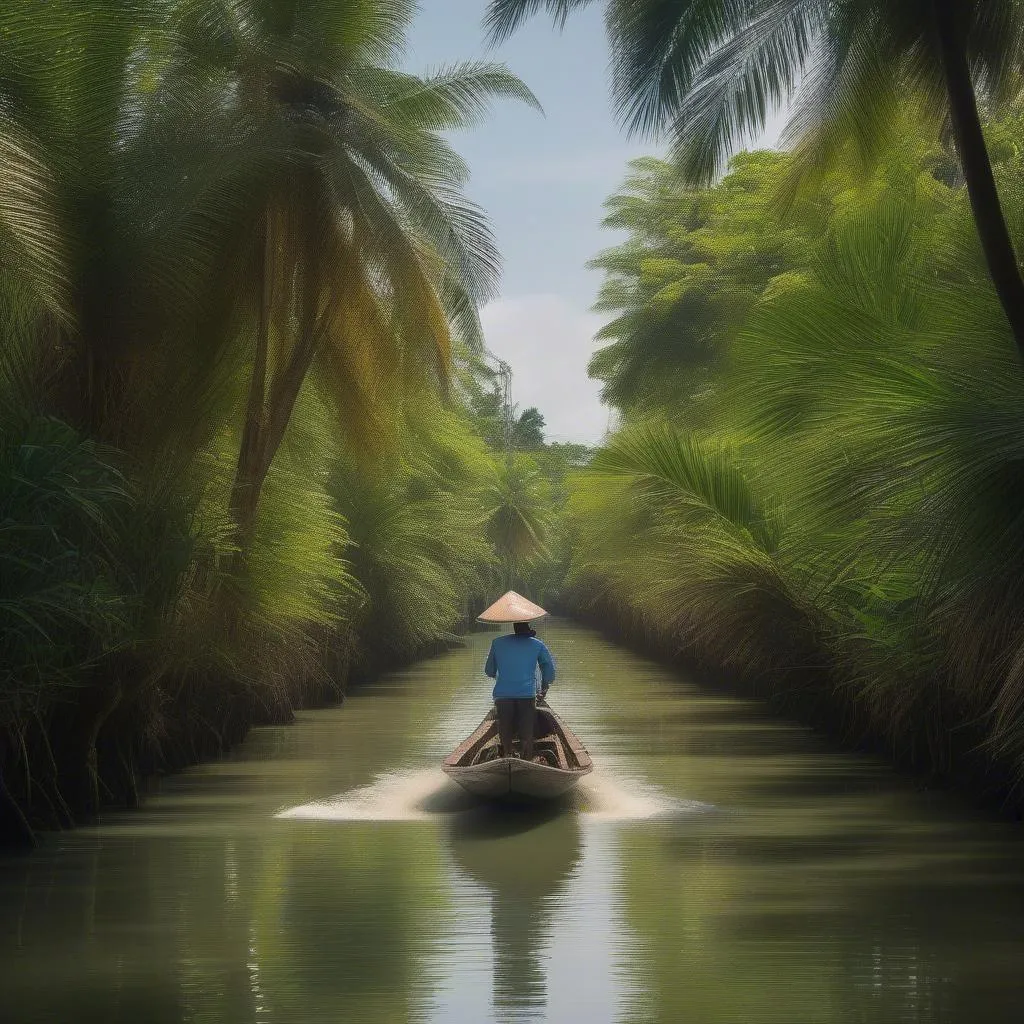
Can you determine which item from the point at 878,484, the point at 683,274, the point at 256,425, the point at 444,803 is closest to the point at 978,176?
the point at 878,484

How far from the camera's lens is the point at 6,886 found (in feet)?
36.6

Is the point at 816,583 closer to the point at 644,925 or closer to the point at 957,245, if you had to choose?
the point at 957,245

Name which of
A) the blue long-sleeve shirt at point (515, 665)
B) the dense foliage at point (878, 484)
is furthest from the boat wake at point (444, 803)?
the dense foliage at point (878, 484)

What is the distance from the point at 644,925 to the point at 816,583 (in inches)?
388

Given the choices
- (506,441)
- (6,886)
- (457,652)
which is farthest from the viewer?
(506,441)

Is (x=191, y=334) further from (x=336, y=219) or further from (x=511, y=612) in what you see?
(x=511, y=612)

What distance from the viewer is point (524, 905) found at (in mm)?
10438

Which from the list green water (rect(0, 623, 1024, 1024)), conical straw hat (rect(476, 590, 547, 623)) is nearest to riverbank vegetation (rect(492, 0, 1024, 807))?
green water (rect(0, 623, 1024, 1024))

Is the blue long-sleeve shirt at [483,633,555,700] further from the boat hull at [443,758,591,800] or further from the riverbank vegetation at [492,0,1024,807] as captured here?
the riverbank vegetation at [492,0,1024,807]

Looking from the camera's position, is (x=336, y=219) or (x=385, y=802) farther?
(x=336, y=219)

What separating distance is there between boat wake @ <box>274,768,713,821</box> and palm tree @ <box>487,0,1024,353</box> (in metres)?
5.64

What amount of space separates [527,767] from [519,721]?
2.71ft

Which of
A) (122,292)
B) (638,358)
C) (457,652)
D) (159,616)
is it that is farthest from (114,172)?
(457,652)

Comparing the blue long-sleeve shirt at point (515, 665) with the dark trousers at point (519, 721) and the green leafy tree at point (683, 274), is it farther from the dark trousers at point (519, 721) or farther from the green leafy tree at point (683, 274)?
the green leafy tree at point (683, 274)
